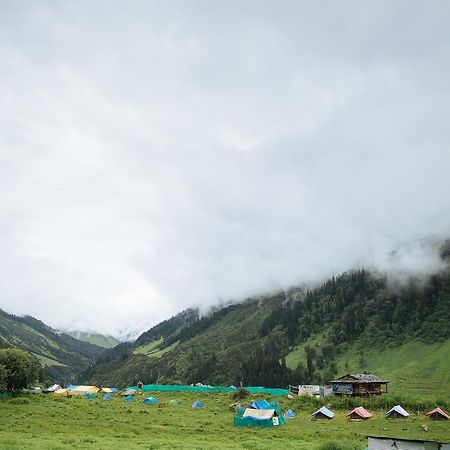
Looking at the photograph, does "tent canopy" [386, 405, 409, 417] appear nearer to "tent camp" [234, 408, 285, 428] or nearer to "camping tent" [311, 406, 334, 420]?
"camping tent" [311, 406, 334, 420]

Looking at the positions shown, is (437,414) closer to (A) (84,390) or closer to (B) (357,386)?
(B) (357,386)

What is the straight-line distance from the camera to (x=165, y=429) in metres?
58.7

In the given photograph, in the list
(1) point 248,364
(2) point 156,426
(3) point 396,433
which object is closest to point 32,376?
(2) point 156,426

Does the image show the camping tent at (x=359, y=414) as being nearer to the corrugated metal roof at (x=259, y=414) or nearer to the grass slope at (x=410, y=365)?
the corrugated metal roof at (x=259, y=414)

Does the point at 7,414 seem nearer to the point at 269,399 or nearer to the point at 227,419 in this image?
the point at 227,419

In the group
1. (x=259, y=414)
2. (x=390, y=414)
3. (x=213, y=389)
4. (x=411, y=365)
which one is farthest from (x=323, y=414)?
(x=411, y=365)

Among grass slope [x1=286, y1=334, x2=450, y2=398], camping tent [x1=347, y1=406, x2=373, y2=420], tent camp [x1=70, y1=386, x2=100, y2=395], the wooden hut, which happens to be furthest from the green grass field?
grass slope [x1=286, y1=334, x2=450, y2=398]

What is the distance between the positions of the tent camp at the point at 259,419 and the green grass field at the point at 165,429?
63.4 inches

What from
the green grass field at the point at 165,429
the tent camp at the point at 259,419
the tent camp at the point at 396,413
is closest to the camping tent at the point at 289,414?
the green grass field at the point at 165,429

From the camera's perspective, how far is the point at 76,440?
43812mm

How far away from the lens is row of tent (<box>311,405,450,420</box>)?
71.3m

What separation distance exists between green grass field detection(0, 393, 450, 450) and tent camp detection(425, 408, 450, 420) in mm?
1417

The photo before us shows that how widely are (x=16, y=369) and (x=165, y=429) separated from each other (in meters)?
46.5

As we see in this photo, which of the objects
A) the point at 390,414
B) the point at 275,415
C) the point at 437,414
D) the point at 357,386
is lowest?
the point at 275,415
